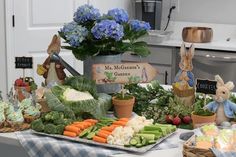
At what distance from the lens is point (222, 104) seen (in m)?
1.84

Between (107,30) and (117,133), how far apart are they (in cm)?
53

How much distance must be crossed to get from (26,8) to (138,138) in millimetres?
2497

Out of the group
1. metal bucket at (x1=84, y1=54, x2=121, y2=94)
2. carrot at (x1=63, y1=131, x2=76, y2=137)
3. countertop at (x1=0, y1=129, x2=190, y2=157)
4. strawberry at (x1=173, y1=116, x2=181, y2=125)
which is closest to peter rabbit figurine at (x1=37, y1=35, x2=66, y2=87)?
metal bucket at (x1=84, y1=54, x2=121, y2=94)

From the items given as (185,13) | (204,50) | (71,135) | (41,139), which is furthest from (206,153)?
(185,13)

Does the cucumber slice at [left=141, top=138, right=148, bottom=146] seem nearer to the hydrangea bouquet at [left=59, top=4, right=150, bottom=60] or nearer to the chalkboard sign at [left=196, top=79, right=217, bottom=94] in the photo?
the chalkboard sign at [left=196, top=79, right=217, bottom=94]

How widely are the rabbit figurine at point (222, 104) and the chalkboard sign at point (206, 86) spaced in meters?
0.02

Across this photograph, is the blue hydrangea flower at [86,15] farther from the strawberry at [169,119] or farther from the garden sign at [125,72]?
the strawberry at [169,119]

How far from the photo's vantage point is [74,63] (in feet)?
13.5

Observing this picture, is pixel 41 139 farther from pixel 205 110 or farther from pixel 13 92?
pixel 205 110

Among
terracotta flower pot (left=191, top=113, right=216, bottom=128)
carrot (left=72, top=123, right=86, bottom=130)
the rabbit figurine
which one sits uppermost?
the rabbit figurine

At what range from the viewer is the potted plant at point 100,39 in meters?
2.04

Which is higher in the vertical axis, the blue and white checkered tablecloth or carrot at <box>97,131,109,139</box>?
carrot at <box>97,131,109,139</box>

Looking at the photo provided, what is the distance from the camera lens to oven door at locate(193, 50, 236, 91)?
3727 mm

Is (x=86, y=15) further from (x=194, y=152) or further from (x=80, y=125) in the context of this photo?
(x=194, y=152)
